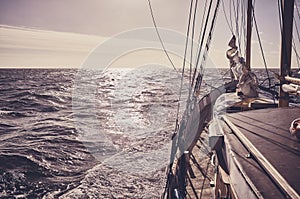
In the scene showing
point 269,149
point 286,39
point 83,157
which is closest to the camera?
point 269,149

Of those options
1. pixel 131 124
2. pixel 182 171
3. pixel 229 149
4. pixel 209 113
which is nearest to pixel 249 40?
pixel 209 113

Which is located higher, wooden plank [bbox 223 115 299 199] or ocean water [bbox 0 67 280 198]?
wooden plank [bbox 223 115 299 199]

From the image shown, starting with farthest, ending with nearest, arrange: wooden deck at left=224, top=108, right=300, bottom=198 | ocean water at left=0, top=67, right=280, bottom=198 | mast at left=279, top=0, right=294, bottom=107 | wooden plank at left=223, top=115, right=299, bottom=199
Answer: ocean water at left=0, top=67, right=280, bottom=198
mast at left=279, top=0, right=294, bottom=107
wooden deck at left=224, top=108, right=300, bottom=198
wooden plank at left=223, top=115, right=299, bottom=199

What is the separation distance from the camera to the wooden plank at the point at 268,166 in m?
1.66

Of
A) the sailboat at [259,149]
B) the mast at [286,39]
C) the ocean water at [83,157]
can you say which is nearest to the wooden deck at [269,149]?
the sailboat at [259,149]

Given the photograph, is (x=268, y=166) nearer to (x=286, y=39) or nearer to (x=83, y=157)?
(x=286, y=39)

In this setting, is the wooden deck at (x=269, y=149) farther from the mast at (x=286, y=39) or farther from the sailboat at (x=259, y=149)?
the mast at (x=286, y=39)

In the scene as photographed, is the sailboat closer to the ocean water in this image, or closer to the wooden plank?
the wooden plank

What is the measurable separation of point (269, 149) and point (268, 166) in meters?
0.37

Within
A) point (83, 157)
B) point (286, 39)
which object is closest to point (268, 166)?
point (286, 39)

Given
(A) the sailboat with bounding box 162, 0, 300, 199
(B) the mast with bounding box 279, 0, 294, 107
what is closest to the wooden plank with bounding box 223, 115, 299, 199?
(A) the sailboat with bounding box 162, 0, 300, 199

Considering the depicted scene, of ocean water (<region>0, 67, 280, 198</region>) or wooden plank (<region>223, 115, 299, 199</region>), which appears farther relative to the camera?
ocean water (<region>0, 67, 280, 198</region>)

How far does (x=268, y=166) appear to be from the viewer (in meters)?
2.01

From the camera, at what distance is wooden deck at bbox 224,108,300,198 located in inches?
69.7
